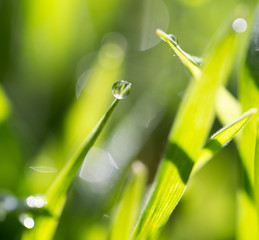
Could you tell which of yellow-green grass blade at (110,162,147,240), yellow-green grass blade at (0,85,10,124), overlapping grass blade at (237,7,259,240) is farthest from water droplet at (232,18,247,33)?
yellow-green grass blade at (0,85,10,124)

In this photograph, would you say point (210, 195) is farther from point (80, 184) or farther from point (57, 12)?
point (57, 12)

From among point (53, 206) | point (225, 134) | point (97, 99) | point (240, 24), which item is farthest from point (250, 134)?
point (97, 99)

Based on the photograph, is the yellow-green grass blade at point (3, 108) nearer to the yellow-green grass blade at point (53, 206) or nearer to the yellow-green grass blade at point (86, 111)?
the yellow-green grass blade at point (86, 111)

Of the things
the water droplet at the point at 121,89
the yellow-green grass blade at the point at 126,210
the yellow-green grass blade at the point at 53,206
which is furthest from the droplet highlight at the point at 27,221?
the water droplet at the point at 121,89

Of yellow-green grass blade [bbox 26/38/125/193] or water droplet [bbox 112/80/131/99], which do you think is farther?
yellow-green grass blade [bbox 26/38/125/193]

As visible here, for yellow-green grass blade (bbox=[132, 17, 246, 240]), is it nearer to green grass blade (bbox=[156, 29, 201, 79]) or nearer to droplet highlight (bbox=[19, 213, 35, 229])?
green grass blade (bbox=[156, 29, 201, 79])

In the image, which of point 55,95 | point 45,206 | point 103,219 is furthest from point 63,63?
point 45,206

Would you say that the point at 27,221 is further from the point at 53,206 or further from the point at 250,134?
the point at 250,134

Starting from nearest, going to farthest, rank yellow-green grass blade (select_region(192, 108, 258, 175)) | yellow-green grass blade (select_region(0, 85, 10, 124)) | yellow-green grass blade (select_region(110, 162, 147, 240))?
yellow-green grass blade (select_region(192, 108, 258, 175)) → yellow-green grass blade (select_region(110, 162, 147, 240)) → yellow-green grass blade (select_region(0, 85, 10, 124))
